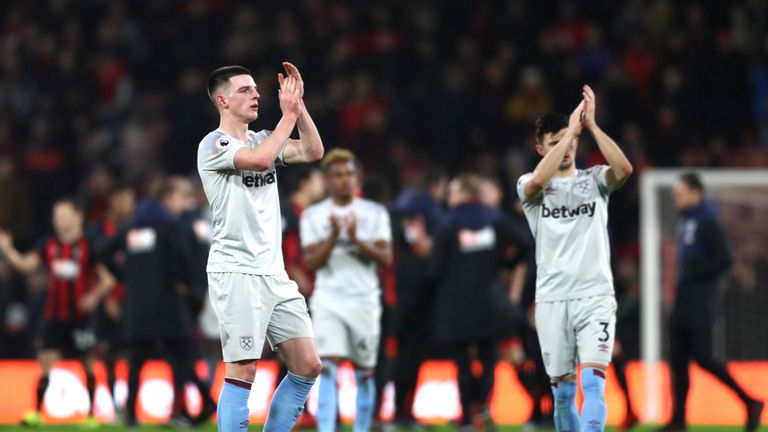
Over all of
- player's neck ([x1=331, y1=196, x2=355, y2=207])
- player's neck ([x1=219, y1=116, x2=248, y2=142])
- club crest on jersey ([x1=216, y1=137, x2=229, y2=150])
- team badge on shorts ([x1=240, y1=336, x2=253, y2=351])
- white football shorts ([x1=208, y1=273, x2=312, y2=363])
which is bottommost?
team badge on shorts ([x1=240, y1=336, x2=253, y2=351])

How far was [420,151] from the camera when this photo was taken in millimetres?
16688

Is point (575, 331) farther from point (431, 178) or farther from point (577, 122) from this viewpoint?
point (431, 178)

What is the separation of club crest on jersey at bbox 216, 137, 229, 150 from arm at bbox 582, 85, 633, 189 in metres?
1.99

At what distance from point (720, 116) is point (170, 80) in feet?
24.7

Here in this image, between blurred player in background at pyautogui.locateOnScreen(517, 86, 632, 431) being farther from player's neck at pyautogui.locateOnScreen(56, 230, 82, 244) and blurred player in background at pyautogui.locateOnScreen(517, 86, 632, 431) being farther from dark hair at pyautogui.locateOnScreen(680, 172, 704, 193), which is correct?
player's neck at pyautogui.locateOnScreen(56, 230, 82, 244)

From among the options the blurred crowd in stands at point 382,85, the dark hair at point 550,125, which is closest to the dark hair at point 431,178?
the blurred crowd in stands at point 382,85

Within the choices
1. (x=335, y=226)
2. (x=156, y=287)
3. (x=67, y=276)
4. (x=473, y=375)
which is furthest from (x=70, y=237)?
(x=473, y=375)

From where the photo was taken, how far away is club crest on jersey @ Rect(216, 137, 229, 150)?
680 centimetres

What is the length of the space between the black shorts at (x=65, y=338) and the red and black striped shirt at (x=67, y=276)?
56 millimetres

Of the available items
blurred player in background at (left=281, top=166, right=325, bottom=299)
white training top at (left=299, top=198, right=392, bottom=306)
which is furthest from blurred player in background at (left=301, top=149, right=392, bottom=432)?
blurred player in background at (left=281, top=166, right=325, bottom=299)

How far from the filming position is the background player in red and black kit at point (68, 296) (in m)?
11.7

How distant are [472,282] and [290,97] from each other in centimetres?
431

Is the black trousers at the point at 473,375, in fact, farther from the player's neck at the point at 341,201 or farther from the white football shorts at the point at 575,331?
the white football shorts at the point at 575,331

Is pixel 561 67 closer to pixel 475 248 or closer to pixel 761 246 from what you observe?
pixel 761 246
